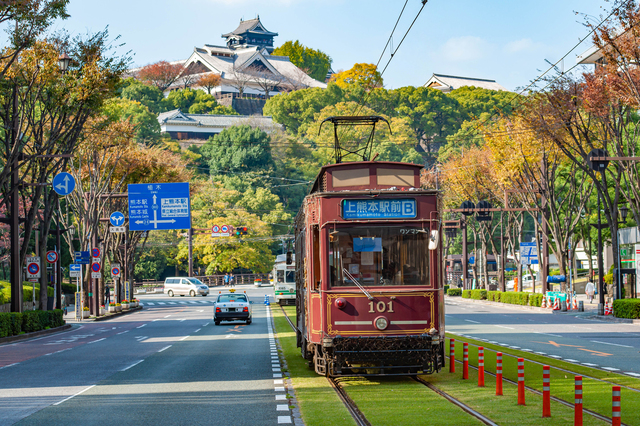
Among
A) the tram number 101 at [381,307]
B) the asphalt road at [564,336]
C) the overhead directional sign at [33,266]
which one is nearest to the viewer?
the tram number 101 at [381,307]

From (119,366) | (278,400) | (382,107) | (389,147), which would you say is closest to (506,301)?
(119,366)

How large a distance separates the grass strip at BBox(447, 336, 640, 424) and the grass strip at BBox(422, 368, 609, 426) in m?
0.45

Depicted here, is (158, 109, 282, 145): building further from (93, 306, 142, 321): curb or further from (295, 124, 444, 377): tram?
(295, 124, 444, 377): tram

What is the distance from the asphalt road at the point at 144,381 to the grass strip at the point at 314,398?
329mm

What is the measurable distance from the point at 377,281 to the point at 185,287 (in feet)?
195

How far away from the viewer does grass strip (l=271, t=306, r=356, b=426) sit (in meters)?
9.45

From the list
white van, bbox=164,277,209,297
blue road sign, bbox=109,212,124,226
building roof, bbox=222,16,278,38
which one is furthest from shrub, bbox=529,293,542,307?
building roof, bbox=222,16,278,38

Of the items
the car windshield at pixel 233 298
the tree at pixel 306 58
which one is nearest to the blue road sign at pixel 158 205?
the car windshield at pixel 233 298

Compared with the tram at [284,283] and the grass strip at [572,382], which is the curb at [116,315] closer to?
the tram at [284,283]

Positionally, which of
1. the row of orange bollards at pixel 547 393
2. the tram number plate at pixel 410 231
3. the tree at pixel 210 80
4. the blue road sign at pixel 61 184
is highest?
the tree at pixel 210 80

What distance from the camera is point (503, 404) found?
10.3 metres

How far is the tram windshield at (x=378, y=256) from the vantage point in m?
12.6

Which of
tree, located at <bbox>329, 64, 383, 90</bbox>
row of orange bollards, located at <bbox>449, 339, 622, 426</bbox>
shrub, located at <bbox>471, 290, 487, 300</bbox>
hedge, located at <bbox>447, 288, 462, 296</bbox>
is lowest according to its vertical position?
hedge, located at <bbox>447, 288, 462, 296</bbox>

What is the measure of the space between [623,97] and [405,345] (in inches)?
729
